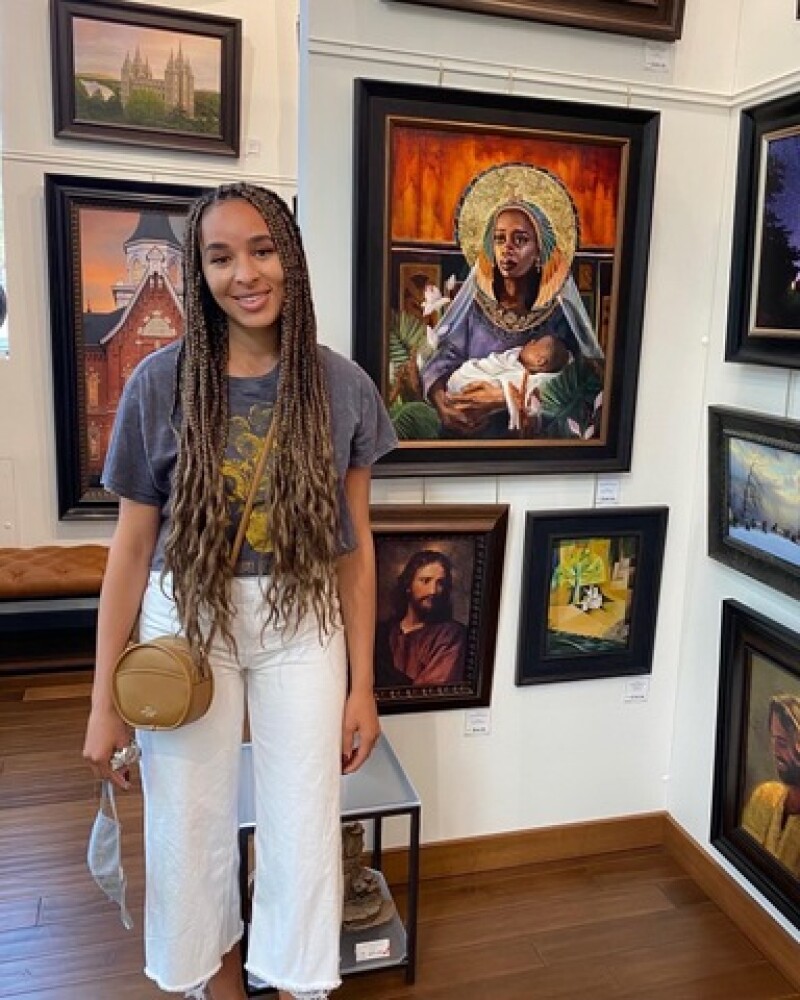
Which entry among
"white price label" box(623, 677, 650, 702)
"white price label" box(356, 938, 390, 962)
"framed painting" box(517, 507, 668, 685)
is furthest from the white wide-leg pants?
"white price label" box(623, 677, 650, 702)

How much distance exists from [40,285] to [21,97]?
0.72m

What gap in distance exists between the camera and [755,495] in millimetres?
2020

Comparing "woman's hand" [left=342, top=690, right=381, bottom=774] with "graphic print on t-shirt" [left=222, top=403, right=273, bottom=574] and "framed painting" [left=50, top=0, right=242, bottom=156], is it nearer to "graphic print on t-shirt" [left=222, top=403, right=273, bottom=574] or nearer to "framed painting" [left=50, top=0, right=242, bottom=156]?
"graphic print on t-shirt" [left=222, top=403, right=273, bottom=574]

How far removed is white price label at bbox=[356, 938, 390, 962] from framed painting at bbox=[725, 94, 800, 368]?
154 cm

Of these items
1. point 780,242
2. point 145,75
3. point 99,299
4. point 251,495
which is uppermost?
point 145,75

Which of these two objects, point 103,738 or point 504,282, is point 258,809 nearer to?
point 103,738

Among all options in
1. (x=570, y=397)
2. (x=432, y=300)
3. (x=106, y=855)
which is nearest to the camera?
(x=106, y=855)

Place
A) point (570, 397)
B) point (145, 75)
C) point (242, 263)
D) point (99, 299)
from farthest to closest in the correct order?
point (99, 299)
point (145, 75)
point (570, 397)
point (242, 263)

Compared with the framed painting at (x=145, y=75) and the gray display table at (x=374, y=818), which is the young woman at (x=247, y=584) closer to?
the gray display table at (x=374, y=818)

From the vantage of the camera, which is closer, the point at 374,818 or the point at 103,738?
the point at 103,738

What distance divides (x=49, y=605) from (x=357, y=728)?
8.61ft

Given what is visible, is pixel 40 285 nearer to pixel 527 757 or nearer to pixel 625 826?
pixel 527 757

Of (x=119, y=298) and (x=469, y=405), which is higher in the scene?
(x=119, y=298)

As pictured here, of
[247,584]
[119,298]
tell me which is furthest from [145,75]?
[247,584]
